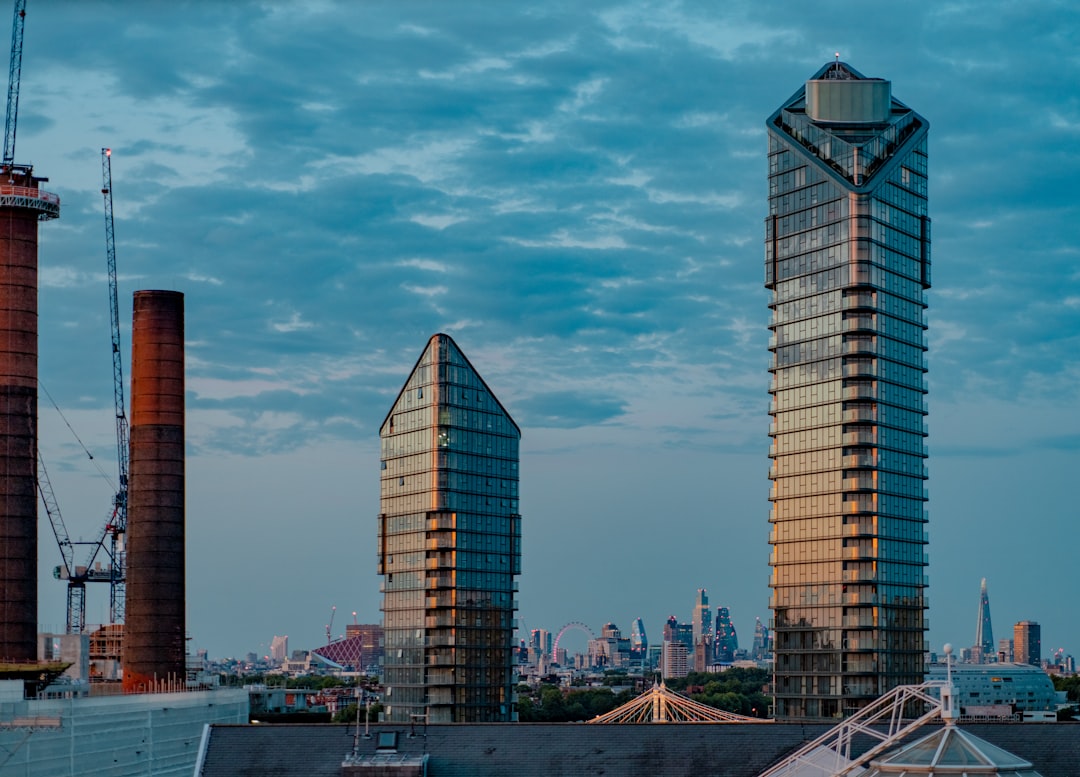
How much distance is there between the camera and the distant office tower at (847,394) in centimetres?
15525

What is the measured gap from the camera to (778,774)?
3216 inches

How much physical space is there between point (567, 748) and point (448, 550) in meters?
104

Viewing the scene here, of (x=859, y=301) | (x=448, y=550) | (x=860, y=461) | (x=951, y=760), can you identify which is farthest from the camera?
(x=448, y=550)

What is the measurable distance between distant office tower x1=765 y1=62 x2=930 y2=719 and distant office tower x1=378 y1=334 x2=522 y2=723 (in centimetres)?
4416

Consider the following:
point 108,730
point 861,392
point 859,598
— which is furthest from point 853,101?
point 108,730

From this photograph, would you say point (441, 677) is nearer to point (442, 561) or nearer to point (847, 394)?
point (442, 561)

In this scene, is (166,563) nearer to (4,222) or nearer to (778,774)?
(4,222)

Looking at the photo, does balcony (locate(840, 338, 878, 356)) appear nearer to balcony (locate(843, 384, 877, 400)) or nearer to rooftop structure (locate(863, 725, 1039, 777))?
balcony (locate(843, 384, 877, 400))

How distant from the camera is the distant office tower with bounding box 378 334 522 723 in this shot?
190 m

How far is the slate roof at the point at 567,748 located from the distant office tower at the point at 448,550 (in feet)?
328

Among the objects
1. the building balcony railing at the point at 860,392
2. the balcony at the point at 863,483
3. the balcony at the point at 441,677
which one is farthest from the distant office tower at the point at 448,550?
the building balcony railing at the point at 860,392

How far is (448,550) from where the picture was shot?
19125 cm

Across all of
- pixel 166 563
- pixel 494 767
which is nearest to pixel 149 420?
pixel 166 563

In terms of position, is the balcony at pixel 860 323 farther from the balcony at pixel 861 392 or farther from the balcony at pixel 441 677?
the balcony at pixel 441 677
